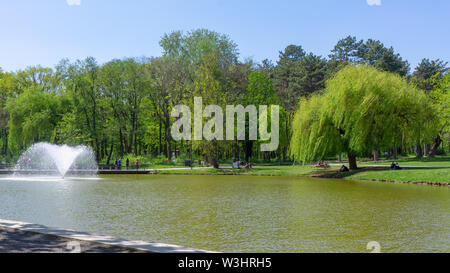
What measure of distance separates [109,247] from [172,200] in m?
12.3

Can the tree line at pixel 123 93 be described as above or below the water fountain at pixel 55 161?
above

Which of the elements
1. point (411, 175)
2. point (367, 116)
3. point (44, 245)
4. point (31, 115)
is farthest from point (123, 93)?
point (44, 245)

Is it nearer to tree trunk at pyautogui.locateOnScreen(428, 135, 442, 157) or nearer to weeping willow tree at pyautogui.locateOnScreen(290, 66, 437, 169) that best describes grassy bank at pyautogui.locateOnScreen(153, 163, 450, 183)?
weeping willow tree at pyautogui.locateOnScreen(290, 66, 437, 169)

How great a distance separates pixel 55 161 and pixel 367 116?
124ft

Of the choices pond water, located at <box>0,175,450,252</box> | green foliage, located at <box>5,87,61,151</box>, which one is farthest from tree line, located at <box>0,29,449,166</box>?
pond water, located at <box>0,175,450,252</box>

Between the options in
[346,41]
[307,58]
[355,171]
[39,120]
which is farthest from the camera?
[346,41]

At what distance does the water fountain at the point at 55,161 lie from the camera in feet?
157

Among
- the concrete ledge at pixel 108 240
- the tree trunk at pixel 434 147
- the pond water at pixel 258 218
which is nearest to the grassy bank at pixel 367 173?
the pond water at pixel 258 218

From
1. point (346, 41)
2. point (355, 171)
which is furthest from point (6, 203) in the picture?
point (346, 41)

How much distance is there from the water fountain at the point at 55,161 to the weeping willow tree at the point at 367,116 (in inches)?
1066

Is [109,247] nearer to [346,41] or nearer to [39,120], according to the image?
[39,120]

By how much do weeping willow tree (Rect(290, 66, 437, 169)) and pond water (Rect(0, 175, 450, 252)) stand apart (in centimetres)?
1385

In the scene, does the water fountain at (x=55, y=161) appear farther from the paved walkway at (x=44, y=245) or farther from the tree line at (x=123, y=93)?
the paved walkway at (x=44, y=245)
